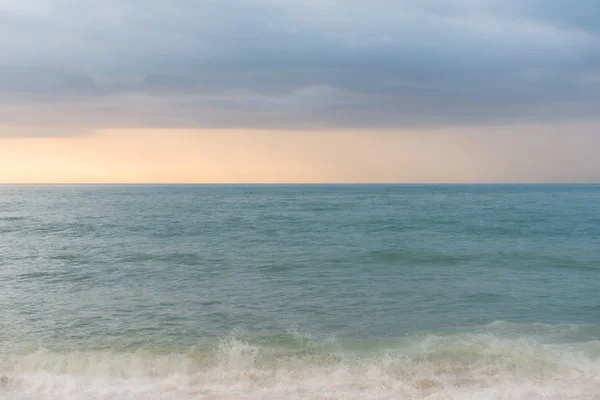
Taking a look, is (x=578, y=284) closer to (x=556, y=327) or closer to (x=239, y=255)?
(x=556, y=327)

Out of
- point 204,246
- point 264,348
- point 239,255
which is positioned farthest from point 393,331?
point 204,246

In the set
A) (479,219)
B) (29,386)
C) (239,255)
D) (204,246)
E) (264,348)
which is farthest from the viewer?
(479,219)

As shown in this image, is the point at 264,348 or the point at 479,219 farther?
the point at 479,219

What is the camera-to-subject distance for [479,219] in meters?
65.1

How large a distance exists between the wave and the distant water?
0.20 feet

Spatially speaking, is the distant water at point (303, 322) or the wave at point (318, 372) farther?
the distant water at point (303, 322)

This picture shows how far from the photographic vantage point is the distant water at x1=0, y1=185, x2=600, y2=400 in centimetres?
1395

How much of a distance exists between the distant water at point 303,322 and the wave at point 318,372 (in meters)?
0.06

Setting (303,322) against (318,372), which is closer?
(318,372)

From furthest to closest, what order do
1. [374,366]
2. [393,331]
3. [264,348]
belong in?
[393,331], [264,348], [374,366]

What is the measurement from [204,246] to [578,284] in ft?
90.6

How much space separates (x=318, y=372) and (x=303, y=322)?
4.88 metres

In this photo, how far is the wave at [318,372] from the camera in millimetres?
13281

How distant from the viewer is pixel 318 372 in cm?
1480
